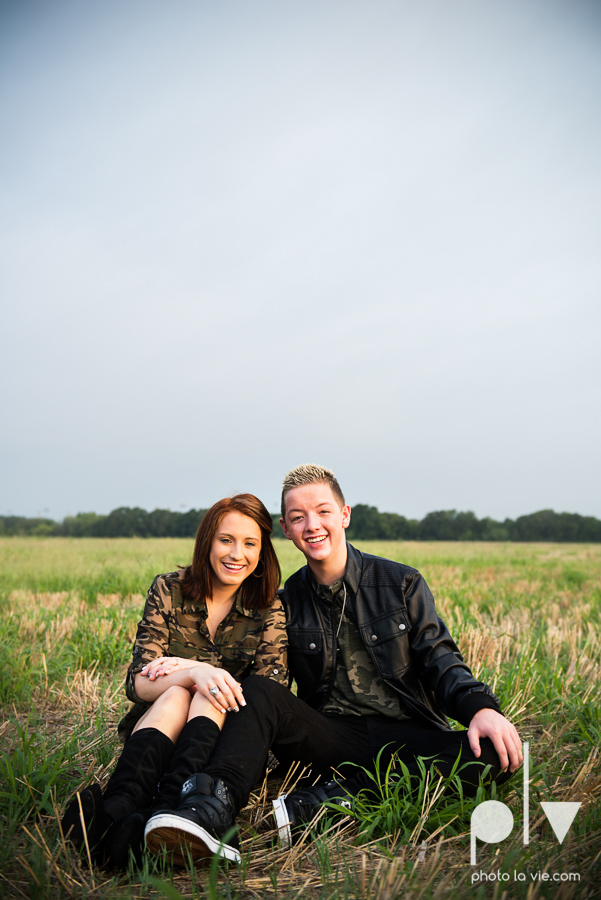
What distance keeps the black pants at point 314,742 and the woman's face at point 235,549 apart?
63 centimetres

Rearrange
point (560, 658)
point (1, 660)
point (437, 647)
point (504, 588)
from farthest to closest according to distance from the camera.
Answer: point (504, 588) < point (560, 658) < point (1, 660) < point (437, 647)

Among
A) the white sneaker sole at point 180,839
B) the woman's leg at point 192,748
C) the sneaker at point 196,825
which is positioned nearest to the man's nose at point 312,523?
the woman's leg at point 192,748

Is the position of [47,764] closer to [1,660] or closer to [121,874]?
[121,874]

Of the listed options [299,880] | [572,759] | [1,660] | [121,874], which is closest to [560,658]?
[572,759]

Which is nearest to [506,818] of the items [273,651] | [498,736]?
[498,736]

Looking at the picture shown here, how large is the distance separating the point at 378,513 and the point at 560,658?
46.8 meters

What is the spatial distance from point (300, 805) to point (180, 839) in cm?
66

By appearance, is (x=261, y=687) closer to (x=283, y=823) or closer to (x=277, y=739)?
(x=277, y=739)

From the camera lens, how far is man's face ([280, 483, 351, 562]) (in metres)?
3.12

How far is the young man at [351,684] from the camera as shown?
2.50m

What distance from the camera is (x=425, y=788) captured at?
2.49m

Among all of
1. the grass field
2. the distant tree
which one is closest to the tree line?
the distant tree

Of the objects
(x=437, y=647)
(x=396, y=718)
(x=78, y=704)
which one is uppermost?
(x=437, y=647)

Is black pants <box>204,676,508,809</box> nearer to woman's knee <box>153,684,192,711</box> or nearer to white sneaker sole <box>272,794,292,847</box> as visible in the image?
white sneaker sole <box>272,794,292,847</box>
